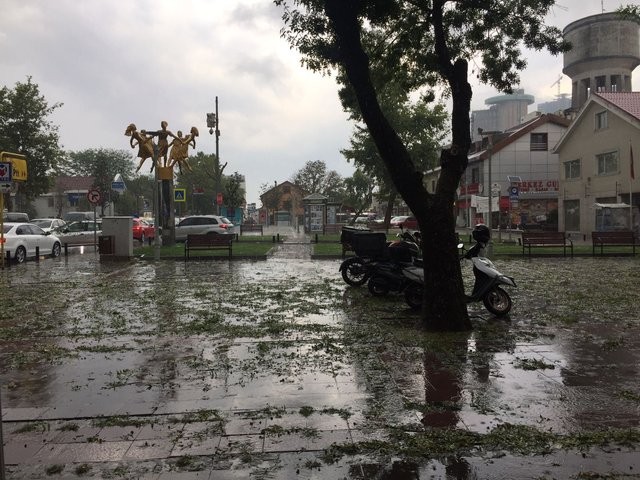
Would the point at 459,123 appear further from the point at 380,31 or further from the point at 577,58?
the point at 577,58

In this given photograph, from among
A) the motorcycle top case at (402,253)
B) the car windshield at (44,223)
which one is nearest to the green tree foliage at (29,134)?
the car windshield at (44,223)

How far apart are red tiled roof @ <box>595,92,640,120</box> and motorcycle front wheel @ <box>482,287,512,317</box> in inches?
1127

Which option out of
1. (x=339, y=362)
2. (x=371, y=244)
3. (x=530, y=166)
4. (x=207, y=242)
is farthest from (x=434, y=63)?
(x=530, y=166)

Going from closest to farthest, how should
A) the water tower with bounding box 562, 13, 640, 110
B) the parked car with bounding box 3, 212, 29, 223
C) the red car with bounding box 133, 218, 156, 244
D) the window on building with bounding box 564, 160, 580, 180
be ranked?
the red car with bounding box 133, 218, 156, 244 → the parked car with bounding box 3, 212, 29, 223 → the window on building with bounding box 564, 160, 580, 180 → the water tower with bounding box 562, 13, 640, 110

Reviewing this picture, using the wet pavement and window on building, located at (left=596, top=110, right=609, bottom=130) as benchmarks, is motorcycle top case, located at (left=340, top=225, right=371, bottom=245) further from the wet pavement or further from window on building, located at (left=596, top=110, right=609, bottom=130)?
window on building, located at (left=596, top=110, right=609, bottom=130)

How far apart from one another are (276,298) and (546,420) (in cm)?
686

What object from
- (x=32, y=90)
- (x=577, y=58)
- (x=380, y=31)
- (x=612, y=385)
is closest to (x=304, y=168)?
(x=577, y=58)

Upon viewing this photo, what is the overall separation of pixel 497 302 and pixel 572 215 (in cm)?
3574

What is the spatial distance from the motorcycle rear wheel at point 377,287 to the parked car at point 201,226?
19219mm

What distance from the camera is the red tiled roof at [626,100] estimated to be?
106 feet

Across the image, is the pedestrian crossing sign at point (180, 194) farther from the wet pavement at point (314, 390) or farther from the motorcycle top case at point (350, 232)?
the wet pavement at point (314, 390)

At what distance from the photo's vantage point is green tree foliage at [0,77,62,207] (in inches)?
1350

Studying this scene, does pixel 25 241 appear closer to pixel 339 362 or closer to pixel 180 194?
pixel 180 194

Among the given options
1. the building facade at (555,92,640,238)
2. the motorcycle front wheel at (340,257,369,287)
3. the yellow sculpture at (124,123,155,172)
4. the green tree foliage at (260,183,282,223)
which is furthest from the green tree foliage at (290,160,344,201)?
the motorcycle front wheel at (340,257,369,287)
